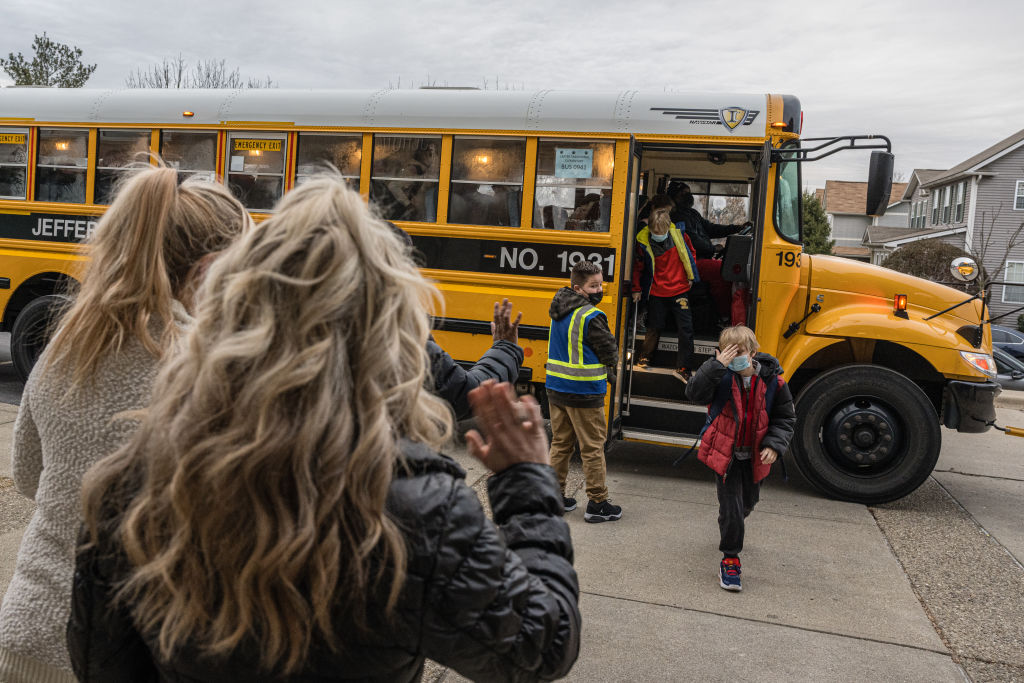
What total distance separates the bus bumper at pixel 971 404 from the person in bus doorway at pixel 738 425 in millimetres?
2294

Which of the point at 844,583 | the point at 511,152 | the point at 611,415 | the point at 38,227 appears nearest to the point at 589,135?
the point at 511,152

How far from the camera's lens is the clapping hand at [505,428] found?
4.57ft

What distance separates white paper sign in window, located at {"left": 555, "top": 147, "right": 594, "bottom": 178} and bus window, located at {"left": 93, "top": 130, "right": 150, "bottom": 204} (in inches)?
147

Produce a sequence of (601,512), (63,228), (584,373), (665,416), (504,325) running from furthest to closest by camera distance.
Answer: (63,228) → (665,416) → (601,512) → (584,373) → (504,325)

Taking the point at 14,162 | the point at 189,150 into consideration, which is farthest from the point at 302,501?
the point at 14,162

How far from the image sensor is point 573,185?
6379 mm

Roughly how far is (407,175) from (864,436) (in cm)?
397

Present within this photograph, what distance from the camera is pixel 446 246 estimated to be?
6.64m

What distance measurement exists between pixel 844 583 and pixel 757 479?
0.73 metres

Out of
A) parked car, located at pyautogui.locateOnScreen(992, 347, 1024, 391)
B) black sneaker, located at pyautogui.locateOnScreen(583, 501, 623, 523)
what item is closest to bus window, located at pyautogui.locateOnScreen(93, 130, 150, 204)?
black sneaker, located at pyautogui.locateOnScreen(583, 501, 623, 523)

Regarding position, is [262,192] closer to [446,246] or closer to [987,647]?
[446,246]

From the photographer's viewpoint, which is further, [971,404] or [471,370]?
[971,404]

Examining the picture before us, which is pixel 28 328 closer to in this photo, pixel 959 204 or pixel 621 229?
pixel 621 229

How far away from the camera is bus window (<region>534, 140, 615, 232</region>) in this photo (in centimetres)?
632
